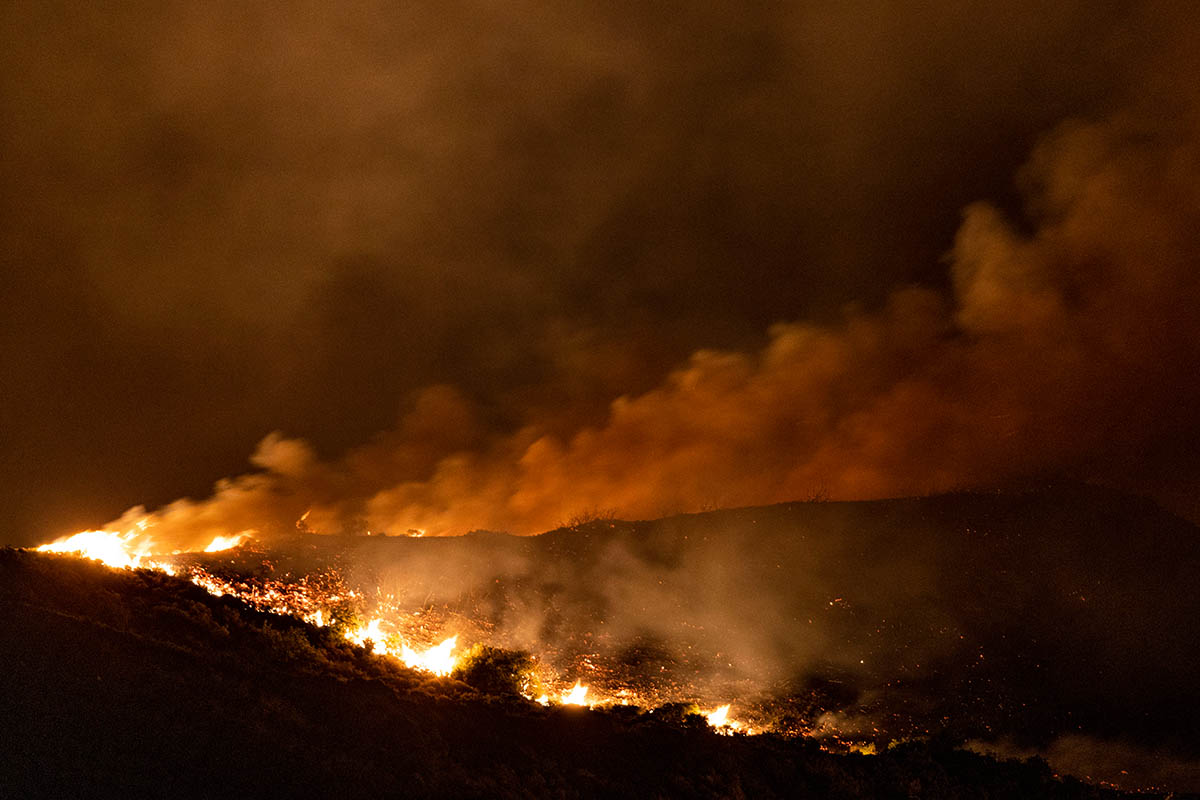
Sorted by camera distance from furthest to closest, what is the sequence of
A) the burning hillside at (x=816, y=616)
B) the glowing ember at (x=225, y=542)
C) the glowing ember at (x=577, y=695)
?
the glowing ember at (x=225, y=542)
the burning hillside at (x=816, y=616)
the glowing ember at (x=577, y=695)

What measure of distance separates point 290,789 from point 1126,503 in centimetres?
1947

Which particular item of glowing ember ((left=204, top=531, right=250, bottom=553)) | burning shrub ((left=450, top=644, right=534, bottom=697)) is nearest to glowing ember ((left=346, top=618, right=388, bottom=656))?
burning shrub ((left=450, top=644, right=534, bottom=697))

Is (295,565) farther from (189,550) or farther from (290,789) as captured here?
(290,789)

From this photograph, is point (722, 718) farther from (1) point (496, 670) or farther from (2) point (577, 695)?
(1) point (496, 670)

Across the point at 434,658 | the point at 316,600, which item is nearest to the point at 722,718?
the point at 434,658

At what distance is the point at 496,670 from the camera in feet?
41.0

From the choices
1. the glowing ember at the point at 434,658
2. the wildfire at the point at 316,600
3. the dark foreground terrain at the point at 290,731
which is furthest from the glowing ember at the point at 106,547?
the glowing ember at the point at 434,658

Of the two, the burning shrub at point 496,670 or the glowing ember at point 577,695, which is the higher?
the burning shrub at point 496,670

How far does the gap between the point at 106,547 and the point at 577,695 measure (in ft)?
26.6

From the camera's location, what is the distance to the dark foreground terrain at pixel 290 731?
28.5 ft

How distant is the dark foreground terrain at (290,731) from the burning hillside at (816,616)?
105cm

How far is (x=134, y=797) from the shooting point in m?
8.04

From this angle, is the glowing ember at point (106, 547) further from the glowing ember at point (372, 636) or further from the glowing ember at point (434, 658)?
the glowing ember at point (434, 658)

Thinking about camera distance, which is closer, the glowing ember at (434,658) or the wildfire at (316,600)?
the glowing ember at (434,658)
